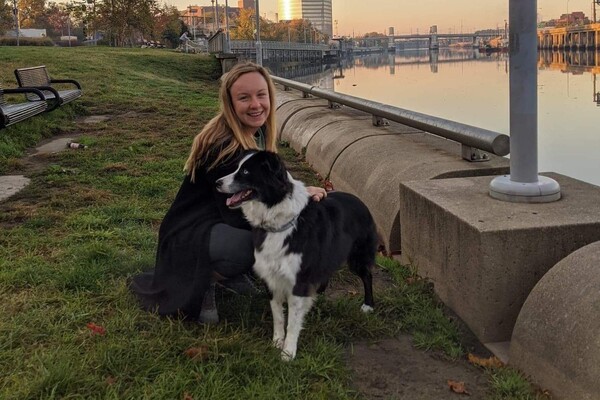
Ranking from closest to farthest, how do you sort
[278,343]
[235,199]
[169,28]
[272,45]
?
[235,199] < [278,343] < [272,45] < [169,28]

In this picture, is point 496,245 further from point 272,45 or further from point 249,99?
point 272,45

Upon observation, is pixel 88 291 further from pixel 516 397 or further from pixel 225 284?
pixel 516 397

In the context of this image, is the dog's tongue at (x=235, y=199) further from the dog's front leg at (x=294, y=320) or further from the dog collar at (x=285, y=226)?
the dog's front leg at (x=294, y=320)

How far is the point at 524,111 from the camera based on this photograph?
3.50 m

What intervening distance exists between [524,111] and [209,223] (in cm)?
199

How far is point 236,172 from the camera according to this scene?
2965mm

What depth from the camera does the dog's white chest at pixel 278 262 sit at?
9.98 feet

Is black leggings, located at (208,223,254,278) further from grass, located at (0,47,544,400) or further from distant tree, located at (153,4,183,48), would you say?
distant tree, located at (153,4,183,48)

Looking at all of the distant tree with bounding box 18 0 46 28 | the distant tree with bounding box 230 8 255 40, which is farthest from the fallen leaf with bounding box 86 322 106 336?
the distant tree with bounding box 230 8 255 40

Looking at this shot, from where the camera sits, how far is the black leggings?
3.34 meters

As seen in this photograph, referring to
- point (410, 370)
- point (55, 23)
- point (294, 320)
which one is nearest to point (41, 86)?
point (294, 320)

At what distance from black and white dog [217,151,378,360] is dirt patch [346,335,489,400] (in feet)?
1.32

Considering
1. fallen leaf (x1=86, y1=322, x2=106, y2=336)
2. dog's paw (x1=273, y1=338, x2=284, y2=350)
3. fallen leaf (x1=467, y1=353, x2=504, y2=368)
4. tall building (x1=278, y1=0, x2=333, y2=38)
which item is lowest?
fallen leaf (x1=467, y1=353, x2=504, y2=368)

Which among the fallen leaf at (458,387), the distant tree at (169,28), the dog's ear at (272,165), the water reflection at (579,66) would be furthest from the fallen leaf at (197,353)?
the distant tree at (169,28)
